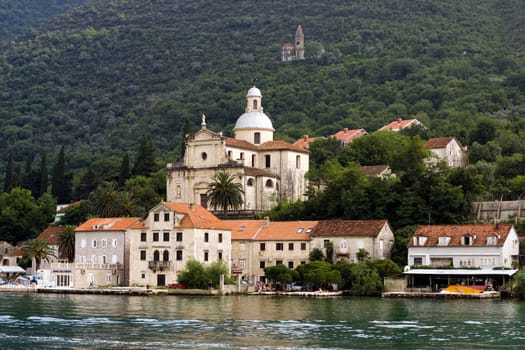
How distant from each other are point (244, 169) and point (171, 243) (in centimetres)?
2125

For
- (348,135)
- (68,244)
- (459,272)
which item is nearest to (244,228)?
(68,244)

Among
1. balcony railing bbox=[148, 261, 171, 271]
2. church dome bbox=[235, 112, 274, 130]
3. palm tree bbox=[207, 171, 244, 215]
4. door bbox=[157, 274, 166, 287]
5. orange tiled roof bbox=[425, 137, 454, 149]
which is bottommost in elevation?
door bbox=[157, 274, 166, 287]

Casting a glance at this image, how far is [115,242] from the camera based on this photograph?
100 metres

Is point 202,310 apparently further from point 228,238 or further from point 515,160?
point 515,160

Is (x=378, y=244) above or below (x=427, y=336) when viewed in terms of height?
above

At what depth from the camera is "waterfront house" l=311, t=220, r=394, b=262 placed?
310ft

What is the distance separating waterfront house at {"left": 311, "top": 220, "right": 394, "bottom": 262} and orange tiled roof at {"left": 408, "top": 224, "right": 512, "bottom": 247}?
10.7ft

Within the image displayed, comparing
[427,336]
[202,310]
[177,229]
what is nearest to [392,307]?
[202,310]

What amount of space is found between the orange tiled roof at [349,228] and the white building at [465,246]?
12.3 feet

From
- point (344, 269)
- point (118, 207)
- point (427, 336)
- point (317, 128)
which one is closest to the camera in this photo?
point (427, 336)

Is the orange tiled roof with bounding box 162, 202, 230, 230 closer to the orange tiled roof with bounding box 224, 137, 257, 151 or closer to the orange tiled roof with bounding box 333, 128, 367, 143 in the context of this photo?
the orange tiled roof with bounding box 224, 137, 257, 151

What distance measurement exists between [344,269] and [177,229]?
1403cm

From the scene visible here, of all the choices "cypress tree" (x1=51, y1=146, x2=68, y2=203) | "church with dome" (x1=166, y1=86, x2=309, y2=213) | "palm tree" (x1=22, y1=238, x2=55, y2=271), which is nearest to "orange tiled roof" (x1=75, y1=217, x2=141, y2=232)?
"palm tree" (x1=22, y1=238, x2=55, y2=271)

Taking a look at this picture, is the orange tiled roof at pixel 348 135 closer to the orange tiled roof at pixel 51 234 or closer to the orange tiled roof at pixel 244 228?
the orange tiled roof at pixel 51 234
